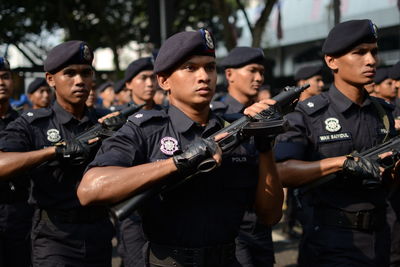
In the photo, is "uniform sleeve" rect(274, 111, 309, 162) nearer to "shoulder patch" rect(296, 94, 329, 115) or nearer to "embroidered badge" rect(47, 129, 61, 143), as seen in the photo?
"shoulder patch" rect(296, 94, 329, 115)

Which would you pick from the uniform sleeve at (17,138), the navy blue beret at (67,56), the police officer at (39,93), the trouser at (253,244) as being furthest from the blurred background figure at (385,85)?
the uniform sleeve at (17,138)

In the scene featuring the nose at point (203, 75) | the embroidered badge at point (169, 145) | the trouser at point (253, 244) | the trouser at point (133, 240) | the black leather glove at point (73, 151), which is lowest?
the trouser at point (133, 240)

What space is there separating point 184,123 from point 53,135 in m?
1.63

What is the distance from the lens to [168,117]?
286 cm

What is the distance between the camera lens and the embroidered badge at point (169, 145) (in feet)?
8.84

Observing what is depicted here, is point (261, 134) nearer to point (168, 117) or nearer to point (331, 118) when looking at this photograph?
point (168, 117)

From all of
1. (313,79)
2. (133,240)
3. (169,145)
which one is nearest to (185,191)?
(169,145)

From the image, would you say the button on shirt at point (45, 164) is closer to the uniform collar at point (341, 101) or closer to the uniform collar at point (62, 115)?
the uniform collar at point (62, 115)

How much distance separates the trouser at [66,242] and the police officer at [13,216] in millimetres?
953

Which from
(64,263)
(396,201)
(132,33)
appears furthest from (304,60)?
(64,263)

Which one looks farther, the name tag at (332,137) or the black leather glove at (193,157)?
the name tag at (332,137)

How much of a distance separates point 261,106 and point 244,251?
2.13m

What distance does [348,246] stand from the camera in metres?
3.50

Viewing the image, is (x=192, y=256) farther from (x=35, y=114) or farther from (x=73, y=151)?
(x=35, y=114)
